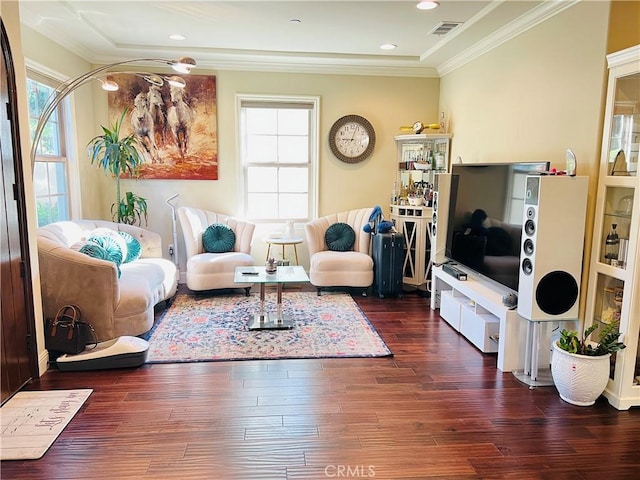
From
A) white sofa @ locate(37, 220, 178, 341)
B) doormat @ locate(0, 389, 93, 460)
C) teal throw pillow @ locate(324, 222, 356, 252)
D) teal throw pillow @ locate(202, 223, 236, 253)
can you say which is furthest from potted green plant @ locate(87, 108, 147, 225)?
doormat @ locate(0, 389, 93, 460)

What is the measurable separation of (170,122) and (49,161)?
4.73 feet

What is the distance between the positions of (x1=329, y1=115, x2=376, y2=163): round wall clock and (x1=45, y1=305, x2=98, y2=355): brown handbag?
3.60 meters

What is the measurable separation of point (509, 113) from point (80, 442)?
405 cm

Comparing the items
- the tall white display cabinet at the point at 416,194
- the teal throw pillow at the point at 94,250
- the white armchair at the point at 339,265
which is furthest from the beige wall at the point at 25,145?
the tall white display cabinet at the point at 416,194

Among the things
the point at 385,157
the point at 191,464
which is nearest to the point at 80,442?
the point at 191,464

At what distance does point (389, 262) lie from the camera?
16.9ft

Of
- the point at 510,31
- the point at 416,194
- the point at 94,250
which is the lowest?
the point at 94,250

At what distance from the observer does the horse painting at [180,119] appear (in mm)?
5492

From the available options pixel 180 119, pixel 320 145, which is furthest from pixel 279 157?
pixel 180 119

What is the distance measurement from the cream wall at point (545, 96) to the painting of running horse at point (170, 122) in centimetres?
301

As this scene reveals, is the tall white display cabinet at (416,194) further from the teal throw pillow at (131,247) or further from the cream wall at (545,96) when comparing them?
the teal throw pillow at (131,247)

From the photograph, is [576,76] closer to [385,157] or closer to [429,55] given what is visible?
[429,55]

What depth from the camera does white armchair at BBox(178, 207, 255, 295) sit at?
4949 mm

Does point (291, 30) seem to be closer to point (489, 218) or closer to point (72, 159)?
point (489, 218)
